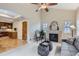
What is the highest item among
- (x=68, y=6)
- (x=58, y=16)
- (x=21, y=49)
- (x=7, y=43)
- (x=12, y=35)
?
(x=68, y=6)

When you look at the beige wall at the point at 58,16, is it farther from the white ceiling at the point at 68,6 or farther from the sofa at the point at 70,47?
the sofa at the point at 70,47

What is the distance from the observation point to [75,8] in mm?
2168

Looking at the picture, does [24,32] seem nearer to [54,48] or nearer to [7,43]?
[7,43]

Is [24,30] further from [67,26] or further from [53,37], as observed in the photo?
[67,26]

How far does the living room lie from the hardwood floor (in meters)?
0.06

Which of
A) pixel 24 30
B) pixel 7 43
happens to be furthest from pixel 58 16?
pixel 7 43

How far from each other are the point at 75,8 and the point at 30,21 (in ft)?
2.64

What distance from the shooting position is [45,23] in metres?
2.26

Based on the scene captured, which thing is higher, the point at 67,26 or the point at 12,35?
the point at 67,26

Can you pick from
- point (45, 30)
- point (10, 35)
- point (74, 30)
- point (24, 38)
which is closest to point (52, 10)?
point (45, 30)

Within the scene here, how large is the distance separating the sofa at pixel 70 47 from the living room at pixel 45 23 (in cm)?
2

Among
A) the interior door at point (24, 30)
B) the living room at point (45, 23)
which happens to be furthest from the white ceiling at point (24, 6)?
the interior door at point (24, 30)

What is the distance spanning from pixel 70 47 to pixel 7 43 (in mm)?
1077

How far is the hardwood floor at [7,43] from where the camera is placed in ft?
7.05
